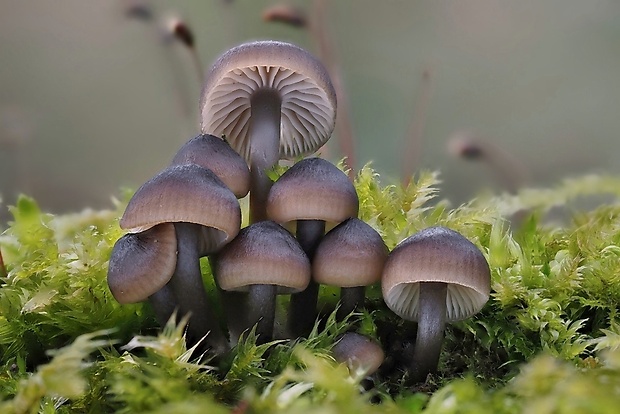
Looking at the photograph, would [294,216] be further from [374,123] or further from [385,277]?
[374,123]

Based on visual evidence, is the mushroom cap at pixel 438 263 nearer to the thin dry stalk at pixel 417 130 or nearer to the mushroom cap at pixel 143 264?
the mushroom cap at pixel 143 264

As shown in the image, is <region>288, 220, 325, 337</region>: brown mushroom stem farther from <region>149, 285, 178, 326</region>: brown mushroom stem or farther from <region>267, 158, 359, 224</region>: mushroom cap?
<region>149, 285, 178, 326</region>: brown mushroom stem

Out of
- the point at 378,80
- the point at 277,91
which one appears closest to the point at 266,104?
the point at 277,91

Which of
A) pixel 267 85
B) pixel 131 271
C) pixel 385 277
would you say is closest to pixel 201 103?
pixel 267 85

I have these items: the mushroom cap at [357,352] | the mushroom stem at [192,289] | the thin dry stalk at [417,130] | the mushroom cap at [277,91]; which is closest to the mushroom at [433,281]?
the mushroom cap at [357,352]

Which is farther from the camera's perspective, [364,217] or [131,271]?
[364,217]

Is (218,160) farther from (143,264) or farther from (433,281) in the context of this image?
(433,281)
